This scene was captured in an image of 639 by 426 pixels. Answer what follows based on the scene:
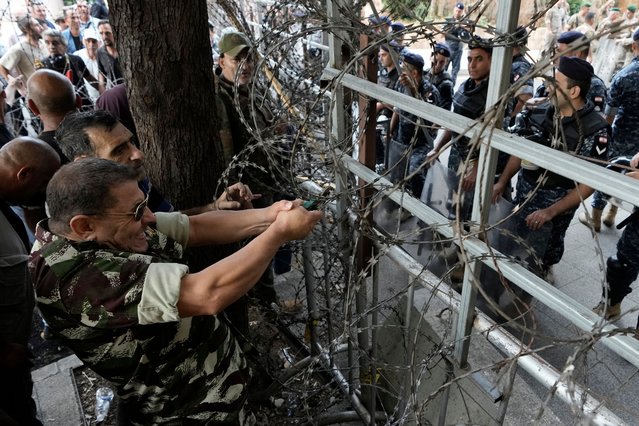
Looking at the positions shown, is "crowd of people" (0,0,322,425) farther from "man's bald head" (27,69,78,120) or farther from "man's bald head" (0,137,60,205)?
"man's bald head" (27,69,78,120)

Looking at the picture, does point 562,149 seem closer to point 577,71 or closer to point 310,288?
point 577,71

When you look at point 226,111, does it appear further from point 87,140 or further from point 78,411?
point 78,411

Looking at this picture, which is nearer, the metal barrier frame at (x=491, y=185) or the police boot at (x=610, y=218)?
the metal barrier frame at (x=491, y=185)

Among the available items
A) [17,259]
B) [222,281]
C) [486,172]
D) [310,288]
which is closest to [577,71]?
[310,288]

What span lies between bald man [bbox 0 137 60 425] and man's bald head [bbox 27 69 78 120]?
68cm

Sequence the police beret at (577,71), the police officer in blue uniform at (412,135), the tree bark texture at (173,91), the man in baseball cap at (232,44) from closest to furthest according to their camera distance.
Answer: the tree bark texture at (173,91), the police beret at (577,71), the man in baseball cap at (232,44), the police officer in blue uniform at (412,135)

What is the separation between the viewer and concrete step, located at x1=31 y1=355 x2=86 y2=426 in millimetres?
2721

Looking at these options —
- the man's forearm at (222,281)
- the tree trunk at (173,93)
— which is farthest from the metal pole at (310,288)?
the man's forearm at (222,281)

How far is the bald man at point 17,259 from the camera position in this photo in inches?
90.7

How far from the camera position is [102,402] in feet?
9.30

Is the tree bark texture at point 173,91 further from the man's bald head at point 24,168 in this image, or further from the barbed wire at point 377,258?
the man's bald head at point 24,168

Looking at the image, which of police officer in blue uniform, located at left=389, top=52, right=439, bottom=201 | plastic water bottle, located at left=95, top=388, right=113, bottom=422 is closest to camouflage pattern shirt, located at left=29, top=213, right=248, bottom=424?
plastic water bottle, located at left=95, top=388, right=113, bottom=422

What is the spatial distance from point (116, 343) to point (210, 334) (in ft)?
1.16

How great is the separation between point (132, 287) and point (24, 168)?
138cm
